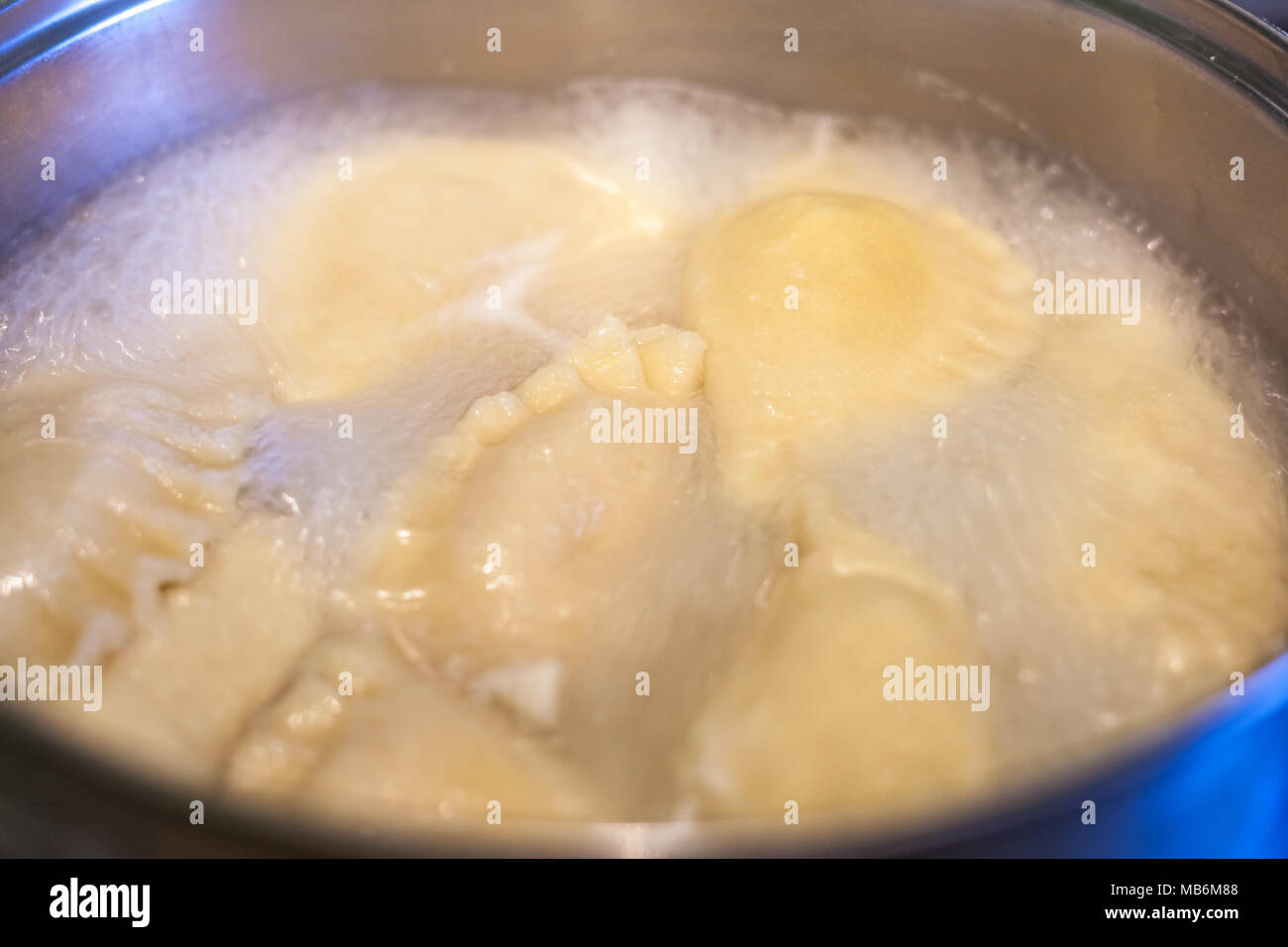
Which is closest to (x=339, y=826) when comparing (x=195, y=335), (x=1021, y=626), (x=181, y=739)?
(x=181, y=739)

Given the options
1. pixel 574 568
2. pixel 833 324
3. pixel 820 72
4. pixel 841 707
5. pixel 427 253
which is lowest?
pixel 841 707

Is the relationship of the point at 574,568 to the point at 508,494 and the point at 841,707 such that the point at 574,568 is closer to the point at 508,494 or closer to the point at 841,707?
the point at 508,494

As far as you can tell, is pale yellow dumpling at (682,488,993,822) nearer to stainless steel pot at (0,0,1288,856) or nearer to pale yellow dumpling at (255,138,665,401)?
stainless steel pot at (0,0,1288,856)

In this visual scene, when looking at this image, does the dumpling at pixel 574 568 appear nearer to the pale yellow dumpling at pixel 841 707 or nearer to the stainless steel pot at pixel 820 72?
the pale yellow dumpling at pixel 841 707

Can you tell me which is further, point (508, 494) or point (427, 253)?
point (427, 253)

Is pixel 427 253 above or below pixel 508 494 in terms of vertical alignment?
above

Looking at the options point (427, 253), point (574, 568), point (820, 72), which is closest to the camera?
point (574, 568)

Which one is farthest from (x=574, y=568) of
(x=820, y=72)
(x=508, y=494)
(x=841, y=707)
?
(x=820, y=72)
